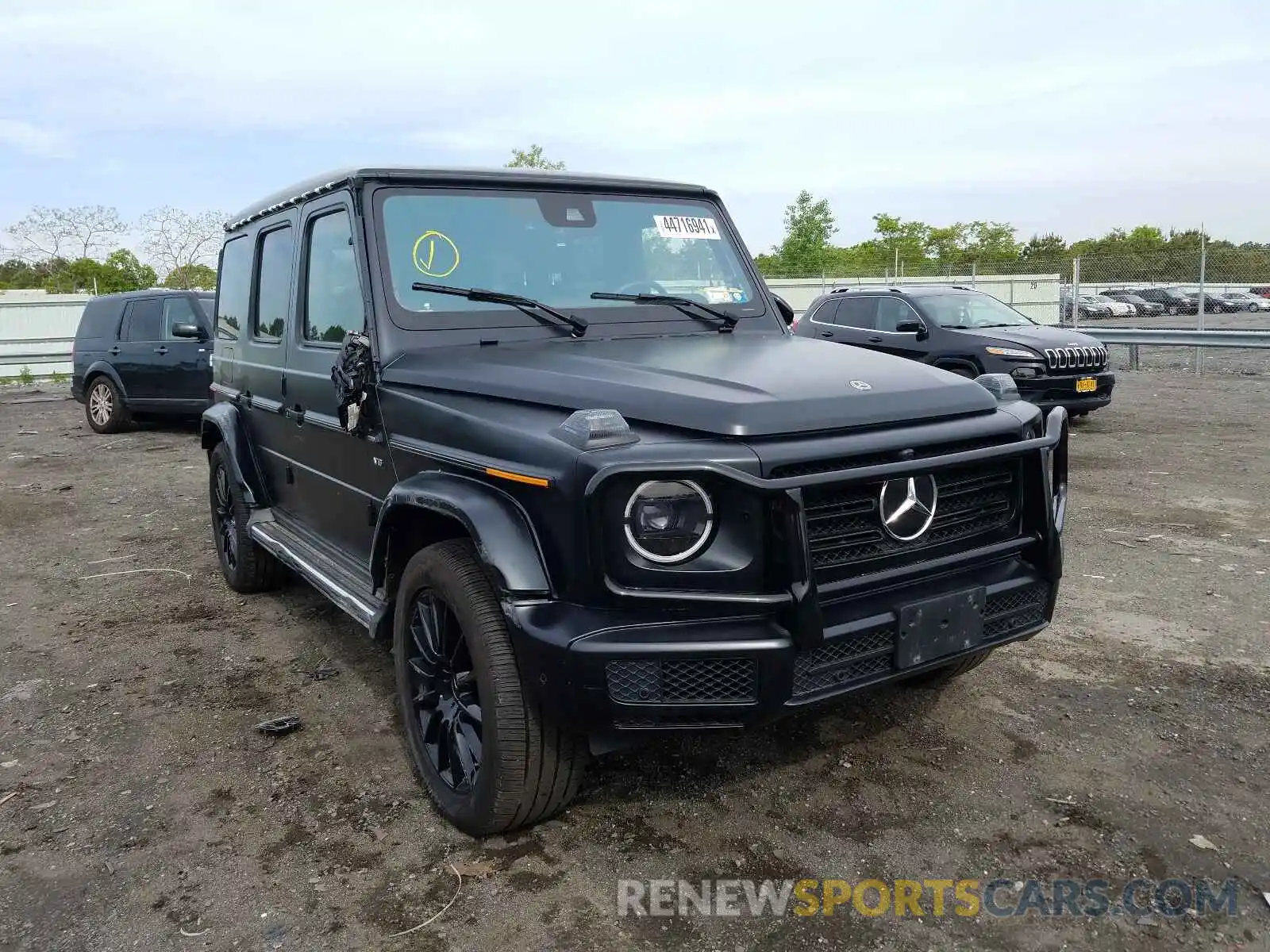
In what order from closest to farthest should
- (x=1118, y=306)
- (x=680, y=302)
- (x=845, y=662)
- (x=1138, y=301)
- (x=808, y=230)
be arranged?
(x=845, y=662) < (x=680, y=302) < (x=1138, y=301) < (x=1118, y=306) < (x=808, y=230)

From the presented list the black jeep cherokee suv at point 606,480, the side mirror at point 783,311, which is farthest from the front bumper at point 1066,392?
the black jeep cherokee suv at point 606,480

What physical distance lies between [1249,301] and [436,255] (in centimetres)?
2644

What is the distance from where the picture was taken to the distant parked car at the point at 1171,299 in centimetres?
2109

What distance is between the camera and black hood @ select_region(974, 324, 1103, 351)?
10.7 meters

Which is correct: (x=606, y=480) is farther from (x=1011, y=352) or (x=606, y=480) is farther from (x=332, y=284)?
(x=1011, y=352)

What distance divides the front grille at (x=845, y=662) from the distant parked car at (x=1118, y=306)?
2361 cm

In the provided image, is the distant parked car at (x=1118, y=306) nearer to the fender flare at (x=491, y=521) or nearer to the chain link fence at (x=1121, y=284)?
the chain link fence at (x=1121, y=284)

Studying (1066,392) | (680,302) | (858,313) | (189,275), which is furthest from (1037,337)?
(189,275)

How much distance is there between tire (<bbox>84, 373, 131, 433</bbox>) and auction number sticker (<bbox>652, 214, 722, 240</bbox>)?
1045 cm

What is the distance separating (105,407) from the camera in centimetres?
1263

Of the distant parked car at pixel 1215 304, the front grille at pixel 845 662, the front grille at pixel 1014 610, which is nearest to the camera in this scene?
the front grille at pixel 845 662

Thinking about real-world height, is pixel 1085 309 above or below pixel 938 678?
above

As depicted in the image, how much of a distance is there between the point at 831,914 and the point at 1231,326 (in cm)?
2488

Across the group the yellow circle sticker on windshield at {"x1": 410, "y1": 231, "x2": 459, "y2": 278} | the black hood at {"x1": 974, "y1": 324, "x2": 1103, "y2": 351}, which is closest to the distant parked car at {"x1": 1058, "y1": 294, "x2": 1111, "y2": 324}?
the black hood at {"x1": 974, "y1": 324, "x2": 1103, "y2": 351}
